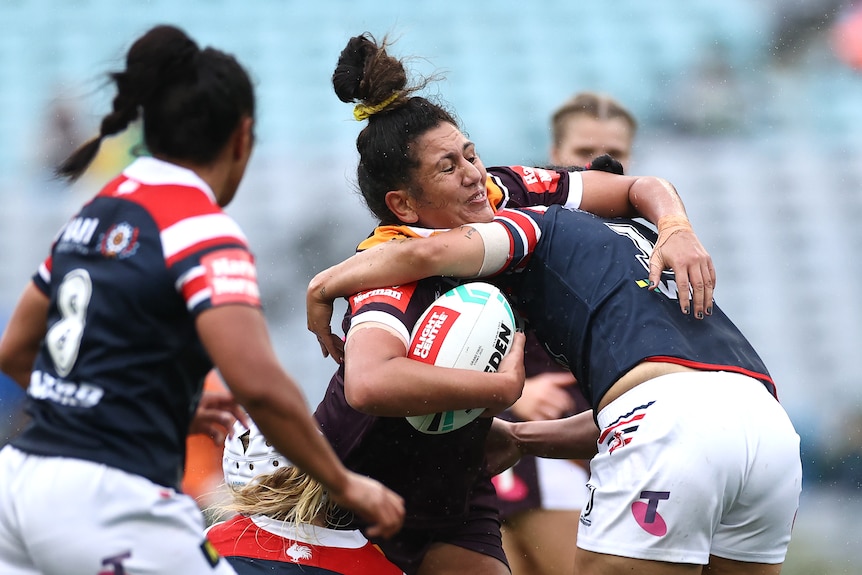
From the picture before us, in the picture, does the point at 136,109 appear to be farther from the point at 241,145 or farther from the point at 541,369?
the point at 541,369

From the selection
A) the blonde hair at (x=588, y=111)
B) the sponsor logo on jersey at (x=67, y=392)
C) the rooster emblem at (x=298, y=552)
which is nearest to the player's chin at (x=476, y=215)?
the rooster emblem at (x=298, y=552)

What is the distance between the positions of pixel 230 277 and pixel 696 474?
1438 mm

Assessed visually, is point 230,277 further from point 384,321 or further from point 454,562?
point 454,562

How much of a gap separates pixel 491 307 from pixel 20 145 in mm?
7623

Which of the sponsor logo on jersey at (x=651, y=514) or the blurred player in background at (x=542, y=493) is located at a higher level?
the sponsor logo on jersey at (x=651, y=514)

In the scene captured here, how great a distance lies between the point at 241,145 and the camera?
102 inches

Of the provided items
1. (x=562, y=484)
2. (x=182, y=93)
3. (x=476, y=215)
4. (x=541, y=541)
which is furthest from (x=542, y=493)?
(x=182, y=93)

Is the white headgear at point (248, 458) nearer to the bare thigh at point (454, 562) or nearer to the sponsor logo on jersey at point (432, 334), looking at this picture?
the bare thigh at point (454, 562)

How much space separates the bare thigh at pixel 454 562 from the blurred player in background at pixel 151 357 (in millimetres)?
1231

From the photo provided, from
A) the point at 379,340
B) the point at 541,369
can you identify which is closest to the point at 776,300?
the point at 541,369

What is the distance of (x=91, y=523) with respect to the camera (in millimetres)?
2277

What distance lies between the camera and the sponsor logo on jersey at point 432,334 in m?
3.25

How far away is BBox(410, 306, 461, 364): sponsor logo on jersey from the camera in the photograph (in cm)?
325

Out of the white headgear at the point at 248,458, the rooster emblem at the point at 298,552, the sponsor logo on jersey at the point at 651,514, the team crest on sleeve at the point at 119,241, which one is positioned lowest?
the rooster emblem at the point at 298,552
